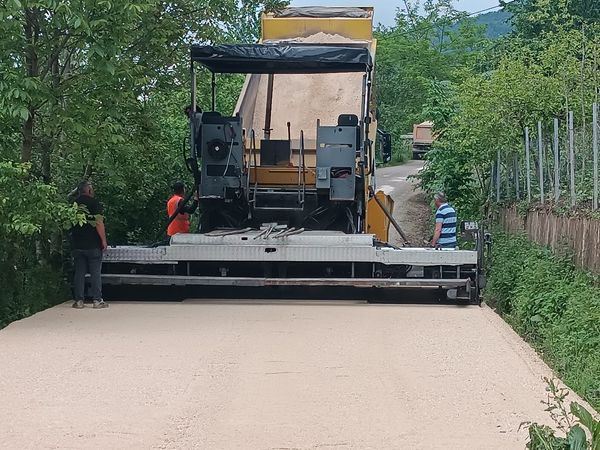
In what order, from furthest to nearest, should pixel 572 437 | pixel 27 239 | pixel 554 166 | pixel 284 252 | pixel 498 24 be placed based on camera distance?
pixel 498 24 < pixel 554 166 < pixel 284 252 < pixel 27 239 < pixel 572 437

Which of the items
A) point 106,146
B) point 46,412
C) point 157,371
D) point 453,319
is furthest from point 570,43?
point 46,412

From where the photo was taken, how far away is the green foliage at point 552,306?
29.8 ft

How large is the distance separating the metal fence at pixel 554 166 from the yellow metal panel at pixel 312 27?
10.5ft

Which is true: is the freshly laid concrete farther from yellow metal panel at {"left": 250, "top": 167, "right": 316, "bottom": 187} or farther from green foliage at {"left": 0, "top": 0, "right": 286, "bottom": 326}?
yellow metal panel at {"left": 250, "top": 167, "right": 316, "bottom": 187}

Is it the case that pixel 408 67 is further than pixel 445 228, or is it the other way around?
pixel 408 67

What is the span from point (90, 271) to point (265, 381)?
16.3 ft

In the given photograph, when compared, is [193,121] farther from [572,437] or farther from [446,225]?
[572,437]

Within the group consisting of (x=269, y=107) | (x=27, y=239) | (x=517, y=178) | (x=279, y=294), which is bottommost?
(x=279, y=294)

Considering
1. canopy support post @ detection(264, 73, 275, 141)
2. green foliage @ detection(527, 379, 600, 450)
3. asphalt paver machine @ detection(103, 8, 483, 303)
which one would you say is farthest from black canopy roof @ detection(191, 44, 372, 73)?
green foliage @ detection(527, 379, 600, 450)

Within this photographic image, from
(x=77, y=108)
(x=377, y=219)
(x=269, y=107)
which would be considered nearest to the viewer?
(x=77, y=108)

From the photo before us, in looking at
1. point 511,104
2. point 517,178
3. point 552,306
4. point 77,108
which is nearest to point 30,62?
point 77,108

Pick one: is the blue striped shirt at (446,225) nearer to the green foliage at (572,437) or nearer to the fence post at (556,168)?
the fence post at (556,168)

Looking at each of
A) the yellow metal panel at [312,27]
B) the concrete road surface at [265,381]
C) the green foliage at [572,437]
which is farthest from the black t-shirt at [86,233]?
the green foliage at [572,437]

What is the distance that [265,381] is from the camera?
27.7ft
